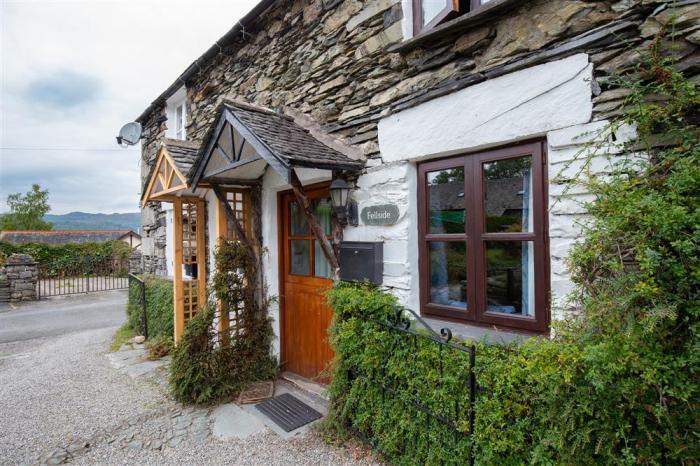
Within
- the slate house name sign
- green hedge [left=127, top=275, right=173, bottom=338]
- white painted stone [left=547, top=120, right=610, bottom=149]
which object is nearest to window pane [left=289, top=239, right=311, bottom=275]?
the slate house name sign

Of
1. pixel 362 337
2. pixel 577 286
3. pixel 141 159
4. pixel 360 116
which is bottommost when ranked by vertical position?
pixel 362 337

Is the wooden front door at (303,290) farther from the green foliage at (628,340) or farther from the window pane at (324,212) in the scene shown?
the green foliage at (628,340)

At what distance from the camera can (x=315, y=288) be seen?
14.3ft

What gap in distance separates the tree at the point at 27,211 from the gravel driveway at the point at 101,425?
39.6m

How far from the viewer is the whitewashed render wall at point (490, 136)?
2.16 meters

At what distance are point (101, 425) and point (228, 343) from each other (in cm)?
144

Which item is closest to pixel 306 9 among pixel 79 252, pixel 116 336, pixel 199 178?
pixel 199 178

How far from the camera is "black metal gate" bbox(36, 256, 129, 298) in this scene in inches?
558

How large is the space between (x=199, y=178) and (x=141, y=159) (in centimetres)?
658

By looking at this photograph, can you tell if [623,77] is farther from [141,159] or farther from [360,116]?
[141,159]

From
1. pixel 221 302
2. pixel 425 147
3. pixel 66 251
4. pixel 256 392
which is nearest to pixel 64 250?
pixel 66 251

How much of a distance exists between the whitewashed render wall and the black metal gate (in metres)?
14.5

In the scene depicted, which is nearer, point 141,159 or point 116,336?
point 116,336

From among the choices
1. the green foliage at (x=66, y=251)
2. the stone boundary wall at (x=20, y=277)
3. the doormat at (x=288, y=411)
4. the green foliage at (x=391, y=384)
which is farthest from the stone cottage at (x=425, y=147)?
the green foliage at (x=66, y=251)
